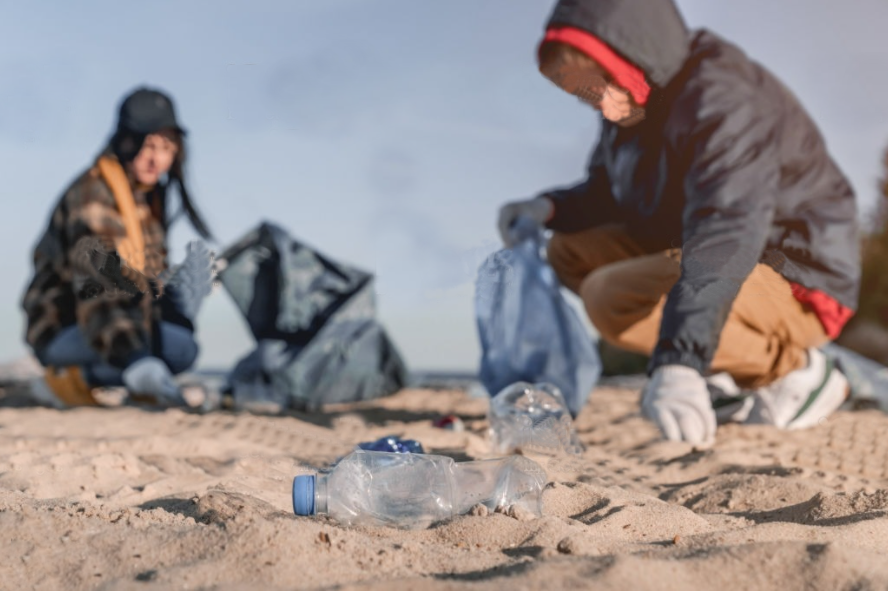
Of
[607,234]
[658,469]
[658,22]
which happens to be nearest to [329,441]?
[658,469]

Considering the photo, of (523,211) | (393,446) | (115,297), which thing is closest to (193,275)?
(393,446)

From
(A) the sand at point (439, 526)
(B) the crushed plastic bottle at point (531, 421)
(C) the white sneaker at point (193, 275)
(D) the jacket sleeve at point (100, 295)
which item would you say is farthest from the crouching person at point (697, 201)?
(D) the jacket sleeve at point (100, 295)

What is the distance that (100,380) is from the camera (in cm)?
354

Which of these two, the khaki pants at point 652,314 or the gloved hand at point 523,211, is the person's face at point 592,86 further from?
the gloved hand at point 523,211

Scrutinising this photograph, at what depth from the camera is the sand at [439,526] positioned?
0.98 meters

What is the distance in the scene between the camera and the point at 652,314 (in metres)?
2.55

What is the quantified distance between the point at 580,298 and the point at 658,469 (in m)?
1.03

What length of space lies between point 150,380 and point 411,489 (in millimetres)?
2265

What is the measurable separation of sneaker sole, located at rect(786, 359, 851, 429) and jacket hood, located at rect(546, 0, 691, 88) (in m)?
1.43

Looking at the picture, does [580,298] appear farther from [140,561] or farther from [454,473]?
[140,561]

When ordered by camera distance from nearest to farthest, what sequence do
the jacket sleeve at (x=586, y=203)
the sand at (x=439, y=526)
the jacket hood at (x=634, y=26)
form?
the sand at (x=439, y=526) < the jacket hood at (x=634, y=26) < the jacket sleeve at (x=586, y=203)

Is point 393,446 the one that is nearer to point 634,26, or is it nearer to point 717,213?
point 717,213

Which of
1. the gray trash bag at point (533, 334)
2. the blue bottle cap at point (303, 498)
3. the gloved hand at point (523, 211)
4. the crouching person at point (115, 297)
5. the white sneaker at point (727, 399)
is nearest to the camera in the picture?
the blue bottle cap at point (303, 498)

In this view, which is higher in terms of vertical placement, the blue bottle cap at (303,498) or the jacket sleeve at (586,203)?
the jacket sleeve at (586,203)
